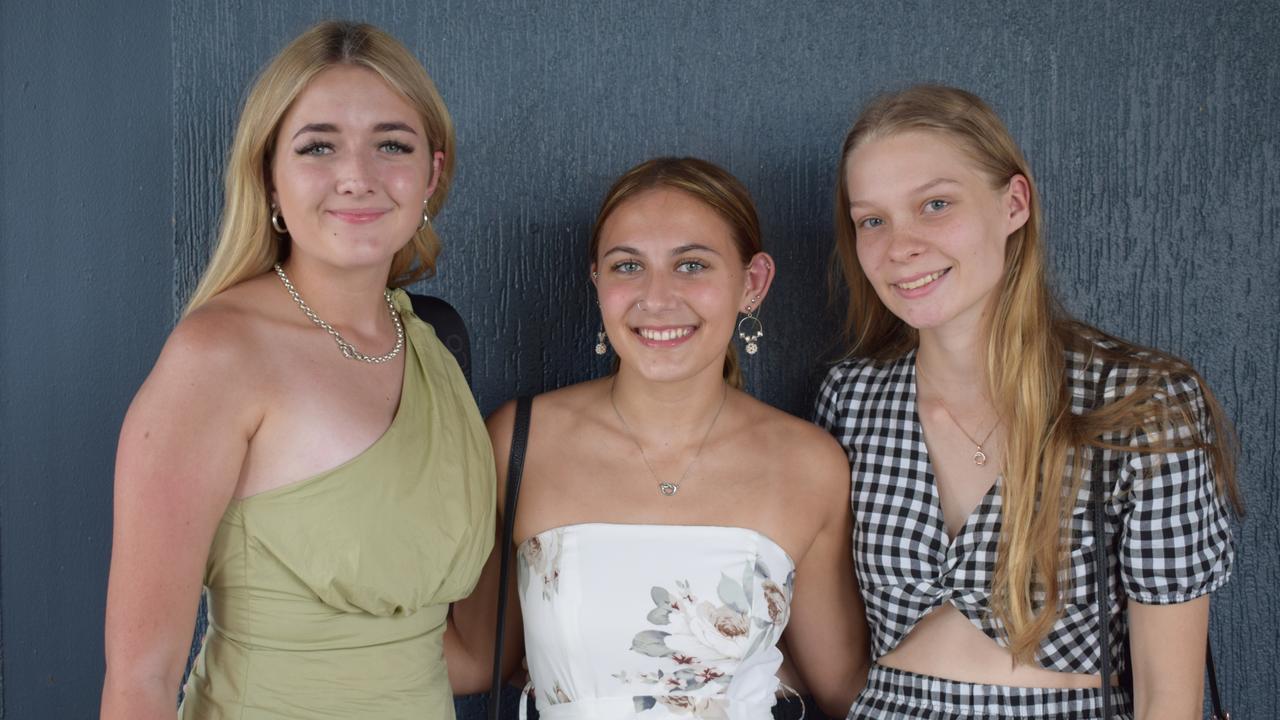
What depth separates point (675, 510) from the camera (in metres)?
2.26

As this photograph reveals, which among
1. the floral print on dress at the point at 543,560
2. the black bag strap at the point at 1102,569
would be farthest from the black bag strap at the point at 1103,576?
the floral print on dress at the point at 543,560

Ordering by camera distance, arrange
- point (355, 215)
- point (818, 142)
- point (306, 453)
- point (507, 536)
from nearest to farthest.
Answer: point (306, 453) < point (355, 215) < point (507, 536) < point (818, 142)

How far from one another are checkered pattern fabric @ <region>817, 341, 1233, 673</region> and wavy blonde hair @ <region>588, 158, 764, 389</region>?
44cm

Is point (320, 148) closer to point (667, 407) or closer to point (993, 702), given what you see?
point (667, 407)

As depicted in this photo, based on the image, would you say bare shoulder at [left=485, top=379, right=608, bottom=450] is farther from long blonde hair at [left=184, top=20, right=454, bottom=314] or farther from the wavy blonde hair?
long blonde hair at [left=184, top=20, right=454, bottom=314]

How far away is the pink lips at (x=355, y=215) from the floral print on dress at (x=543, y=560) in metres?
0.75

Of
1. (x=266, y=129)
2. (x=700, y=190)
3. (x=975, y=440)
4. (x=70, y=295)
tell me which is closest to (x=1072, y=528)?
(x=975, y=440)

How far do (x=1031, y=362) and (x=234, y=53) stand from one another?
199 cm

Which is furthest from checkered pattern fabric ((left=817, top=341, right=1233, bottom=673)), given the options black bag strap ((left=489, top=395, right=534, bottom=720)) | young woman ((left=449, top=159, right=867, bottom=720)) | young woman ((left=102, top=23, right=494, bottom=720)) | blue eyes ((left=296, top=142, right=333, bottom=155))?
blue eyes ((left=296, top=142, right=333, bottom=155))

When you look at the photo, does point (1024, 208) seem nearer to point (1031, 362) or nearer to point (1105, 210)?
point (1031, 362)

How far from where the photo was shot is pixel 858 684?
2.44m

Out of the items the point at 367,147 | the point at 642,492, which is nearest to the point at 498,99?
the point at 367,147

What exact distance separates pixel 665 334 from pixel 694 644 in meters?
0.63

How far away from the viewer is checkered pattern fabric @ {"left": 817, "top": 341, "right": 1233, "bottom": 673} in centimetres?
199
